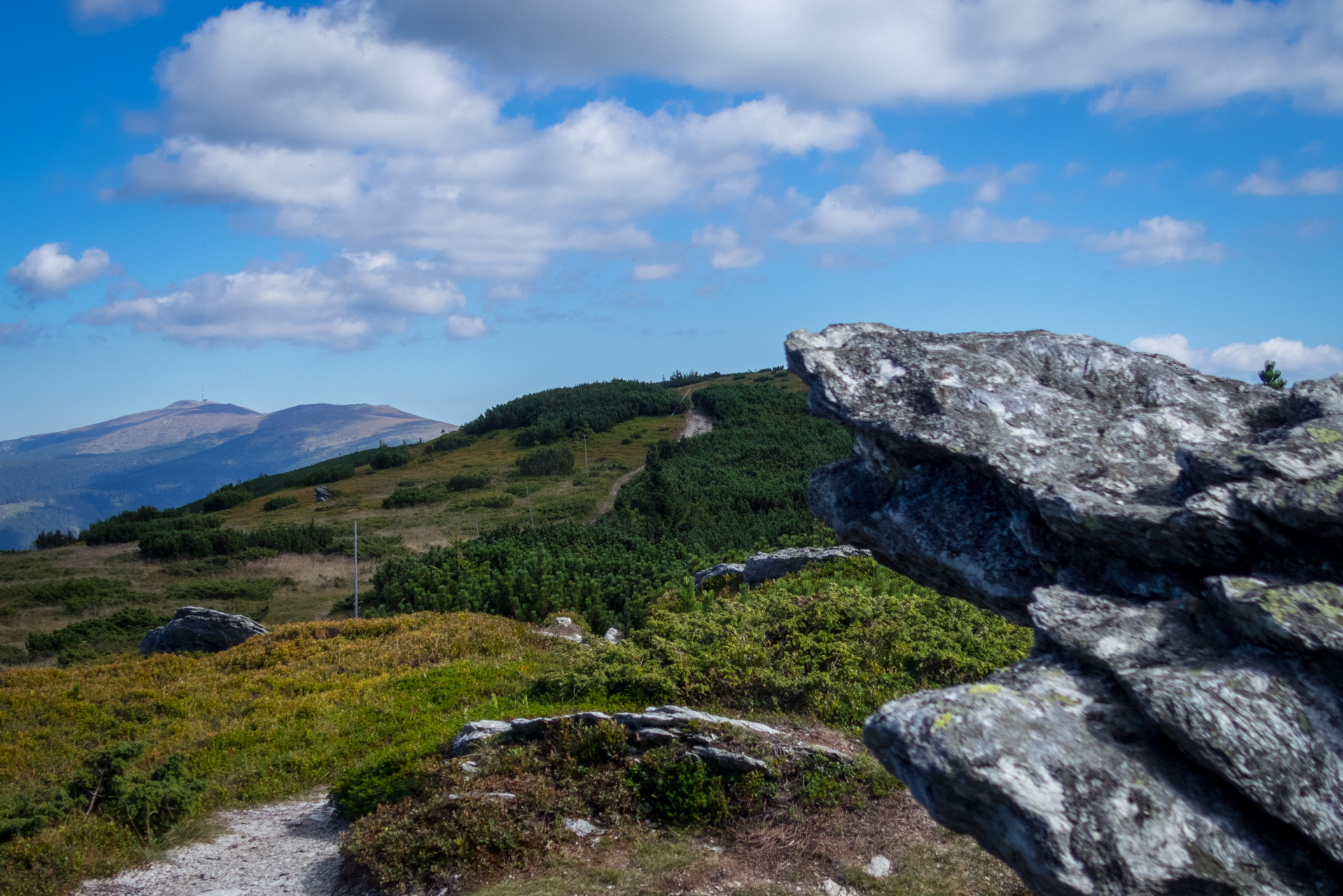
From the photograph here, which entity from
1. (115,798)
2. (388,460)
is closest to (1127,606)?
(115,798)

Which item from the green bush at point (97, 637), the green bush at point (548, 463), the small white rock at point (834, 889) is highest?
the green bush at point (548, 463)

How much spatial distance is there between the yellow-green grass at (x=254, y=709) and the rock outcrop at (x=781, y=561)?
535cm

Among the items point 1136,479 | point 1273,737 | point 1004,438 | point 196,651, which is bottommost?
point 196,651

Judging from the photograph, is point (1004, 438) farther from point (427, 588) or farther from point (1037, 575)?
point (427, 588)

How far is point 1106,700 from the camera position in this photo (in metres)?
3.39

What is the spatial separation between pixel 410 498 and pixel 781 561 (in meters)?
29.4

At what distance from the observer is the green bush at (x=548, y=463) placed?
48000mm

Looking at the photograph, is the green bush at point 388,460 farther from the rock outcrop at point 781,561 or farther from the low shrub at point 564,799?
the low shrub at point 564,799

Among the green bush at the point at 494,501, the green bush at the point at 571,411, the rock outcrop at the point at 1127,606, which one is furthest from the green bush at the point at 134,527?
the rock outcrop at the point at 1127,606

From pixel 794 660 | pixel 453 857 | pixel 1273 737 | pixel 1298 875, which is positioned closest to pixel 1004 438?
pixel 1273 737

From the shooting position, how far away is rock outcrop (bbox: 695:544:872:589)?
18.9m

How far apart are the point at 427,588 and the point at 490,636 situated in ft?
23.1

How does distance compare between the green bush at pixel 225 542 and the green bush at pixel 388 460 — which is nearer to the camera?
the green bush at pixel 225 542

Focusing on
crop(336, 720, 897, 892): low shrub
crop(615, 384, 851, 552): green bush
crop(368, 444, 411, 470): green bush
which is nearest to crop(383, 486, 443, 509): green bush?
crop(368, 444, 411, 470): green bush
